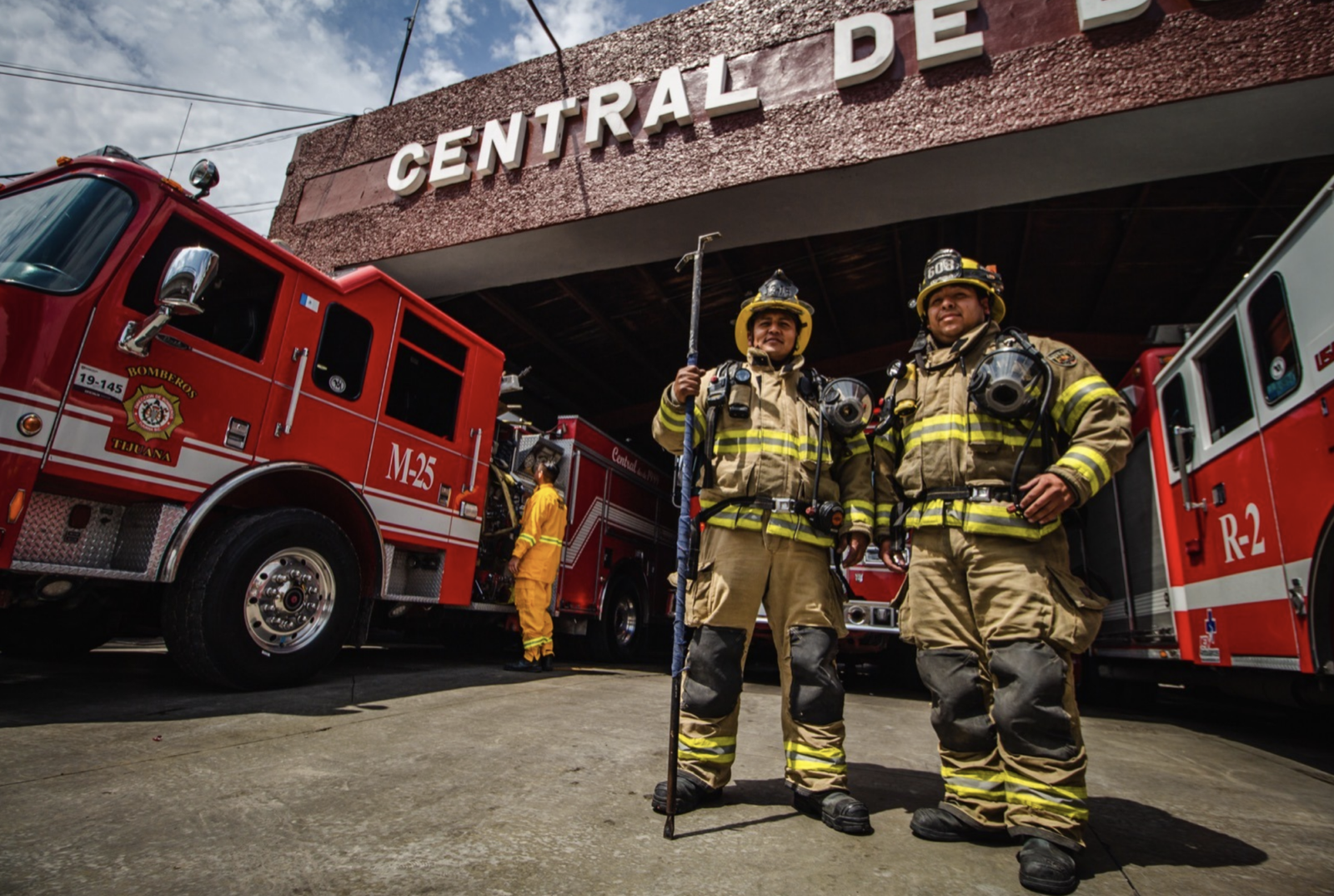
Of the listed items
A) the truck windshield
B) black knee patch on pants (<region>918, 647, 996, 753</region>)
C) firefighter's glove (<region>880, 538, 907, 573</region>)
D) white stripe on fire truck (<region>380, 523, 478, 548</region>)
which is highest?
the truck windshield

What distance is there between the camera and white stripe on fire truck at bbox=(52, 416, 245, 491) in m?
2.87

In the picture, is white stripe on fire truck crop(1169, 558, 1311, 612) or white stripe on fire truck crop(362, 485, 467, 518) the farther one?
white stripe on fire truck crop(362, 485, 467, 518)

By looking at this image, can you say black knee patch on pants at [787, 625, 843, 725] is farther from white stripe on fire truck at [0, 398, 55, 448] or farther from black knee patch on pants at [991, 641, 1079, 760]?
white stripe on fire truck at [0, 398, 55, 448]

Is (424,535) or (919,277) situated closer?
(424,535)

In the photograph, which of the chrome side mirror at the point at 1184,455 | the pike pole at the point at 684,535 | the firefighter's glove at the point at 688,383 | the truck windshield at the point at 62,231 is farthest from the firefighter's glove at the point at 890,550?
the truck windshield at the point at 62,231

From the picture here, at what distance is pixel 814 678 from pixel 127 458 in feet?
10.3

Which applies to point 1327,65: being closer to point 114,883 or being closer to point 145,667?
point 114,883

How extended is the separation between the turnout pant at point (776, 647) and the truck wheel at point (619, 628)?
5357 mm

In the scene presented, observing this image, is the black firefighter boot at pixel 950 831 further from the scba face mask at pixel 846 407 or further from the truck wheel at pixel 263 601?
the truck wheel at pixel 263 601

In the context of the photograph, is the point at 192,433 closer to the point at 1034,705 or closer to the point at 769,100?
the point at 1034,705

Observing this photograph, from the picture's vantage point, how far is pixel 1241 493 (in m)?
3.59

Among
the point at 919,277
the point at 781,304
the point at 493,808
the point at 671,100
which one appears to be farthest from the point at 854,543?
the point at 919,277

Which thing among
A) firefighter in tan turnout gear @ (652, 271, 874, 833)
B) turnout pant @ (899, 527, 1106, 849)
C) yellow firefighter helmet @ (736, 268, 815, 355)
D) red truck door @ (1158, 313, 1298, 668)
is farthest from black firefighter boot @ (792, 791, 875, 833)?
red truck door @ (1158, 313, 1298, 668)

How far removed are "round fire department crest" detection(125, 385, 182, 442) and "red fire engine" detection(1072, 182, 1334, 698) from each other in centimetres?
515
